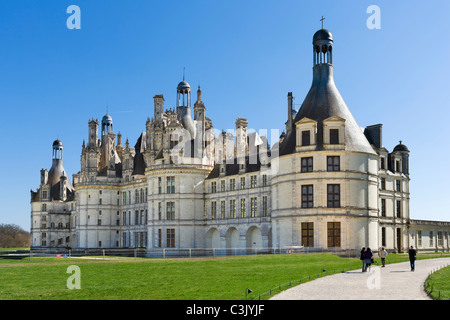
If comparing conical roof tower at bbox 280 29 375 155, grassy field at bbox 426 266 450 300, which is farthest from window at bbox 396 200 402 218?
grassy field at bbox 426 266 450 300

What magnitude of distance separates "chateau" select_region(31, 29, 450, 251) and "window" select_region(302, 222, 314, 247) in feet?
0.31

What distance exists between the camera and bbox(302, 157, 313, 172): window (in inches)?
2104

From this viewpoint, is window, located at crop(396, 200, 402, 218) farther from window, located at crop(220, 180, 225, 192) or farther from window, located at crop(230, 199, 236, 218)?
window, located at crop(220, 180, 225, 192)

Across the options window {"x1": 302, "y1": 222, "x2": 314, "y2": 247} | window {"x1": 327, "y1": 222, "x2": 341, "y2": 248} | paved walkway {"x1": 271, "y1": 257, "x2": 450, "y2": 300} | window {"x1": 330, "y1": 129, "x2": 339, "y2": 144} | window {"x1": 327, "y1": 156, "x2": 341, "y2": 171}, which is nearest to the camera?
paved walkway {"x1": 271, "y1": 257, "x2": 450, "y2": 300}

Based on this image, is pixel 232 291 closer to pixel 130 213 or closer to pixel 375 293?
pixel 375 293

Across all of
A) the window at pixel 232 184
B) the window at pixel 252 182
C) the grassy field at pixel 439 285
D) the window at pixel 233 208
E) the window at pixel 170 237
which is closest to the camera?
the grassy field at pixel 439 285

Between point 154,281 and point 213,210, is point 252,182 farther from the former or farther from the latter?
point 154,281

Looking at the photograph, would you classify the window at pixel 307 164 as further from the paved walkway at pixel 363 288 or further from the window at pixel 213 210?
the paved walkway at pixel 363 288

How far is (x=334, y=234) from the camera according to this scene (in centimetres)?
5228

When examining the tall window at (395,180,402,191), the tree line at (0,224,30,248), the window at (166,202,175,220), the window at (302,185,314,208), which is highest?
the tall window at (395,180,402,191)

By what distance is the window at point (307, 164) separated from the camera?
175 feet

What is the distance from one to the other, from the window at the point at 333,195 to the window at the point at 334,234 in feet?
5.85

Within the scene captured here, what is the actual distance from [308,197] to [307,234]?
3506mm

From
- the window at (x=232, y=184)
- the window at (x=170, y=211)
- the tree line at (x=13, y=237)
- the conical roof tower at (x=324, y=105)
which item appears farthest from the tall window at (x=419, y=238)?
the tree line at (x=13, y=237)
